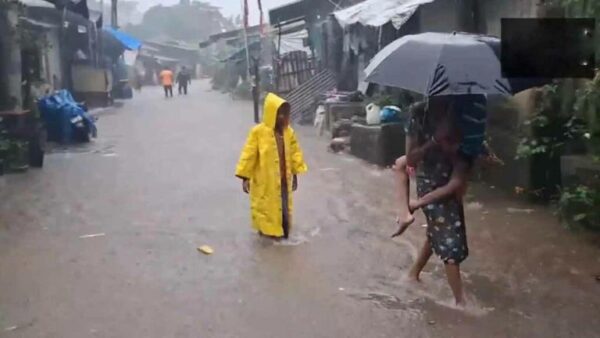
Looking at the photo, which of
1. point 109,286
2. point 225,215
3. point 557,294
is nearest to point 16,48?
point 225,215

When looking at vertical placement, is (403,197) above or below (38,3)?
below

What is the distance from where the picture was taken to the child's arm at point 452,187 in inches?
195

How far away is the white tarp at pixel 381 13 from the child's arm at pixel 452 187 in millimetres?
6962

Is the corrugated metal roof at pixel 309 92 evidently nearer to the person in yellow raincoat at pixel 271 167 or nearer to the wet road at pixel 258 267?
the wet road at pixel 258 267

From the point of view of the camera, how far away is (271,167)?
275 inches

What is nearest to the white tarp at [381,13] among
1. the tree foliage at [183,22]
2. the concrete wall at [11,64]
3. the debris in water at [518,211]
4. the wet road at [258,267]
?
the wet road at [258,267]

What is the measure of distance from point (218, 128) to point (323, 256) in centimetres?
1243

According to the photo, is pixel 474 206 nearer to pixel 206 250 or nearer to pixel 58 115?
pixel 206 250

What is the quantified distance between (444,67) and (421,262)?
156cm

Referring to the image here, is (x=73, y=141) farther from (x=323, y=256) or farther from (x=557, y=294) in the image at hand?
(x=557, y=294)

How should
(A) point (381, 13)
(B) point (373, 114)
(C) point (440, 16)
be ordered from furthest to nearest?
1. (A) point (381, 13)
2. (C) point (440, 16)
3. (B) point (373, 114)

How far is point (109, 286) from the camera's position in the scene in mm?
5793

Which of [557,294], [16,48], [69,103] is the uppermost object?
[16,48]
